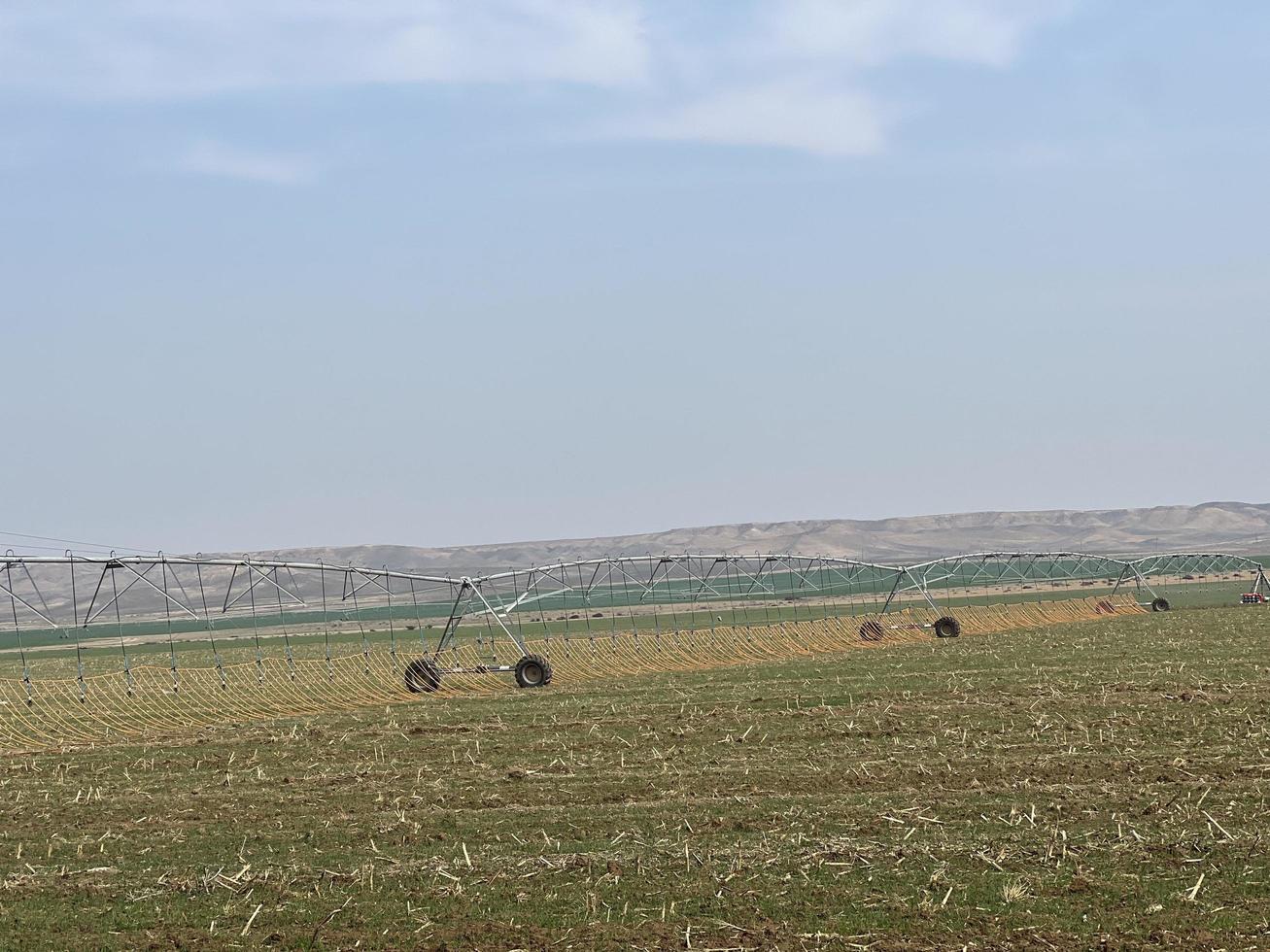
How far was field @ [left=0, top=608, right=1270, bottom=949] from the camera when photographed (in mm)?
10656

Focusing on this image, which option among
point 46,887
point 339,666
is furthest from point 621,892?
point 339,666

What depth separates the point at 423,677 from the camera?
35.8 meters

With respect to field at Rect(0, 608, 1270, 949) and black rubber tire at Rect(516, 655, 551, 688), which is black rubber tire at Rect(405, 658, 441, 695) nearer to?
black rubber tire at Rect(516, 655, 551, 688)

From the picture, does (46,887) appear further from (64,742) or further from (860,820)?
(64,742)

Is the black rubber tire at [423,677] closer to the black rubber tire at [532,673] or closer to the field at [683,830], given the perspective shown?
the black rubber tire at [532,673]

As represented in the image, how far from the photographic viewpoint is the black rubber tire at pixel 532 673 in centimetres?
3516

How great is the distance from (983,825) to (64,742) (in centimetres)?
1845

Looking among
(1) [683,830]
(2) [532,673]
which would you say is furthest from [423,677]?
(1) [683,830]

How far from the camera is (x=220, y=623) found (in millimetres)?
143000

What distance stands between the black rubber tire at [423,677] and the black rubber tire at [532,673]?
210cm

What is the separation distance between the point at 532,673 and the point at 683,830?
854 inches

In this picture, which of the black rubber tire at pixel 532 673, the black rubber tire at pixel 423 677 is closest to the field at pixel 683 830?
the black rubber tire at pixel 532 673

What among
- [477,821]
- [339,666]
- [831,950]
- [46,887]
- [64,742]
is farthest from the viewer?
[339,666]

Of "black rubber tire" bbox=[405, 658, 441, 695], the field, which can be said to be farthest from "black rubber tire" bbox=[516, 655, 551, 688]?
the field
